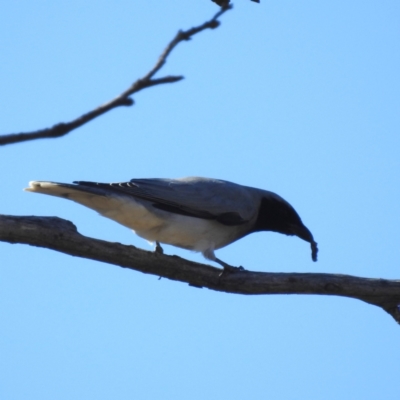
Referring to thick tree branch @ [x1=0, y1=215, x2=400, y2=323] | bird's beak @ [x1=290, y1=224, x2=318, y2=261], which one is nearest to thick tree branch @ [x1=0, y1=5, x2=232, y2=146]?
thick tree branch @ [x1=0, y1=215, x2=400, y2=323]

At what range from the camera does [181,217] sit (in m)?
8.95

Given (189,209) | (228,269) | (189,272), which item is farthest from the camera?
(189,209)

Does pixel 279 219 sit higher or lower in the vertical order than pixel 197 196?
higher

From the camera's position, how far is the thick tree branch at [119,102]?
98.5 inches

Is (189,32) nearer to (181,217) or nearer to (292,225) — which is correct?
(181,217)

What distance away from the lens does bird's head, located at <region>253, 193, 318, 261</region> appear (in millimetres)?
10484

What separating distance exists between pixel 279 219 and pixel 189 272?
10.8 ft

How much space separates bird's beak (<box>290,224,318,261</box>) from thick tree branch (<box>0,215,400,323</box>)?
8.99 ft

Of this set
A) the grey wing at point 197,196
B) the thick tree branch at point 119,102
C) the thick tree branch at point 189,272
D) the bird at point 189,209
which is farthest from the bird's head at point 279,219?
the thick tree branch at point 119,102

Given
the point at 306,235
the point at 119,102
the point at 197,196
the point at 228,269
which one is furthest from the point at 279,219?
the point at 119,102

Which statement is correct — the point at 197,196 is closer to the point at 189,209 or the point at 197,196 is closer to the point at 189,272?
the point at 189,209

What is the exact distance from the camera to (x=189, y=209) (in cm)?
911

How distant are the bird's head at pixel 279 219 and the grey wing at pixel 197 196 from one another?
0.95 feet

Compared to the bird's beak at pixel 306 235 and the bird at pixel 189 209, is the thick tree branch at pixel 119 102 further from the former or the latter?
the bird's beak at pixel 306 235
